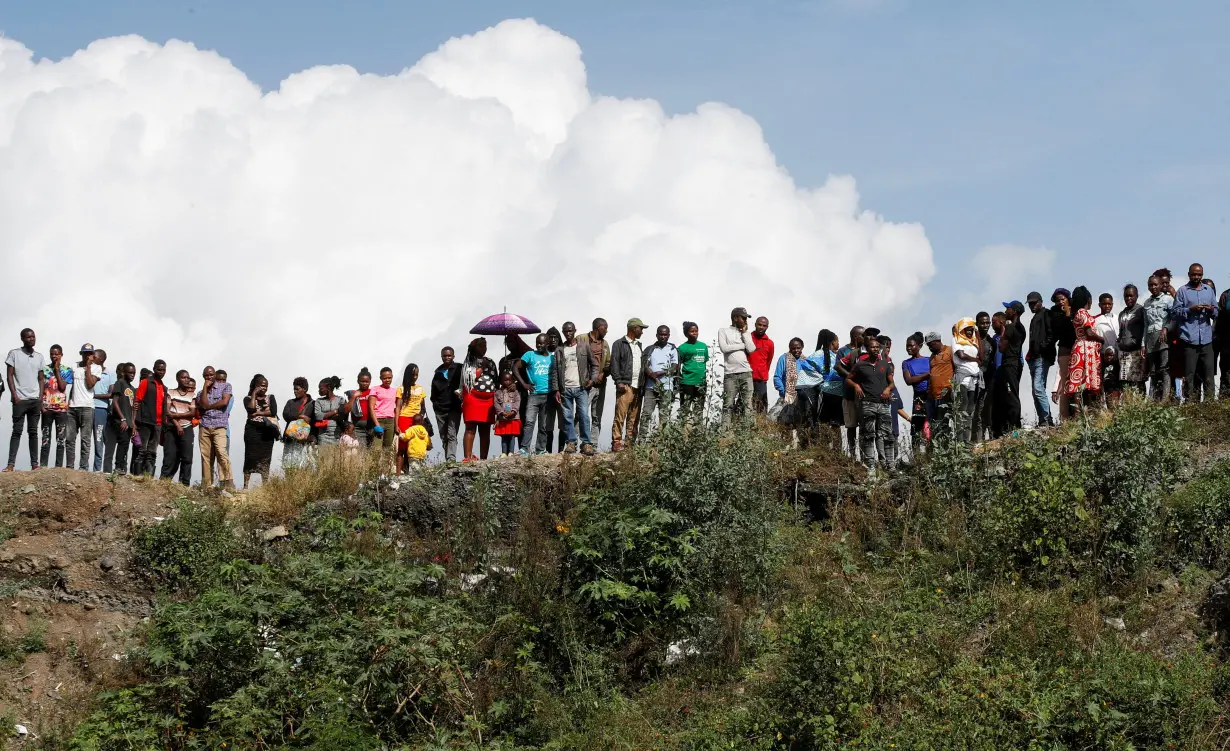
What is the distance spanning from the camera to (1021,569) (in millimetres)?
13219

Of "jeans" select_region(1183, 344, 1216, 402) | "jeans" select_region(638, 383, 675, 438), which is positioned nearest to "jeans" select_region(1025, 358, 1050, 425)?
"jeans" select_region(1183, 344, 1216, 402)

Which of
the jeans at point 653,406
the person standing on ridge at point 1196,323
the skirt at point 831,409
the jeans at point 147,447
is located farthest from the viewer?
the jeans at point 147,447

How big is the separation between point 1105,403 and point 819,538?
4317 mm

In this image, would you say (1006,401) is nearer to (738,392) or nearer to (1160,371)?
(1160,371)

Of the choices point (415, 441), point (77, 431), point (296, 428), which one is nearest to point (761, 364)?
point (415, 441)

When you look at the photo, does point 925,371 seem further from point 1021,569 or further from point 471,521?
point 471,521

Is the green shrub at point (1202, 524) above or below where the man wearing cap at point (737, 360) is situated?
below

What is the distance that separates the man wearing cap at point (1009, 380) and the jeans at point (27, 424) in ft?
40.8

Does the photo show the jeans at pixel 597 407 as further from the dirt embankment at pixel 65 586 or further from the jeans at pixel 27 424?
the jeans at pixel 27 424

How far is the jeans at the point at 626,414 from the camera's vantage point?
16562 mm

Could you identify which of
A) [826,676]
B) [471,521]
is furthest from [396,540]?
[826,676]

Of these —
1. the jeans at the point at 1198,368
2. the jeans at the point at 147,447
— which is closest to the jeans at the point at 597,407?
the jeans at the point at 147,447

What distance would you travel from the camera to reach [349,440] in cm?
1667

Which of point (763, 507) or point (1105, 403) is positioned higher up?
point (1105, 403)
